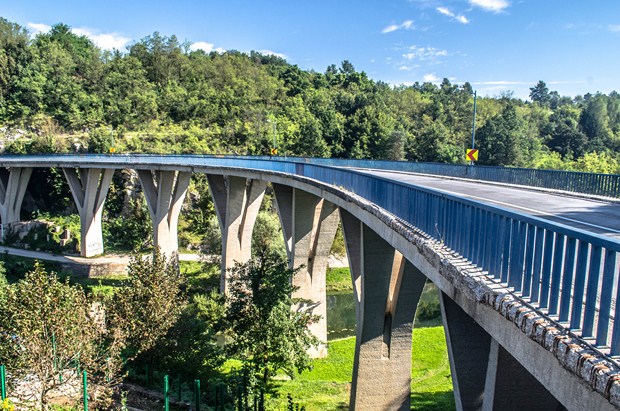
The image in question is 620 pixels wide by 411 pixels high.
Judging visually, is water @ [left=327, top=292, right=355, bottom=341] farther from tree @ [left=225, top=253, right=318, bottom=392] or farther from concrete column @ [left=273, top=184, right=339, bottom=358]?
tree @ [left=225, top=253, right=318, bottom=392]

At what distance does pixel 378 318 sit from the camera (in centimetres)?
1633

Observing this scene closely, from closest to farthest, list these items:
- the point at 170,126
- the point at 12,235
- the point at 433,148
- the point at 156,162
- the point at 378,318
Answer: the point at 378,318
the point at 156,162
the point at 12,235
the point at 433,148
the point at 170,126

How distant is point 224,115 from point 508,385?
68581 millimetres

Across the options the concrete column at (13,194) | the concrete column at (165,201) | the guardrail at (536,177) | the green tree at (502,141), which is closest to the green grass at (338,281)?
the concrete column at (165,201)

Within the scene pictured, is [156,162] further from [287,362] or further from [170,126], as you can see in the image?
[170,126]

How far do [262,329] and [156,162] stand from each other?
23181 mm

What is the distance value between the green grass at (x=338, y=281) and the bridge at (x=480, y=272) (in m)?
16.1

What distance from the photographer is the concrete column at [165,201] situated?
3684 cm

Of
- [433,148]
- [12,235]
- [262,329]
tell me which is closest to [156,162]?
[12,235]

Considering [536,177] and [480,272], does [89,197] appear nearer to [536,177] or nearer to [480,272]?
[536,177]

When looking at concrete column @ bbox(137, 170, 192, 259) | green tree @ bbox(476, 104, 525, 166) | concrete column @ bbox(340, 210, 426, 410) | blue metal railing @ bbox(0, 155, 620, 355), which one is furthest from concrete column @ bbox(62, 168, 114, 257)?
green tree @ bbox(476, 104, 525, 166)

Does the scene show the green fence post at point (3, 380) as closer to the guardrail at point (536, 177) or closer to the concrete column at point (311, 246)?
the concrete column at point (311, 246)

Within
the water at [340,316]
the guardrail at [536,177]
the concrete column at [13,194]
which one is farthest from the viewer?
the concrete column at [13,194]

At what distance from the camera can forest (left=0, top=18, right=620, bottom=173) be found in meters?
61.0
